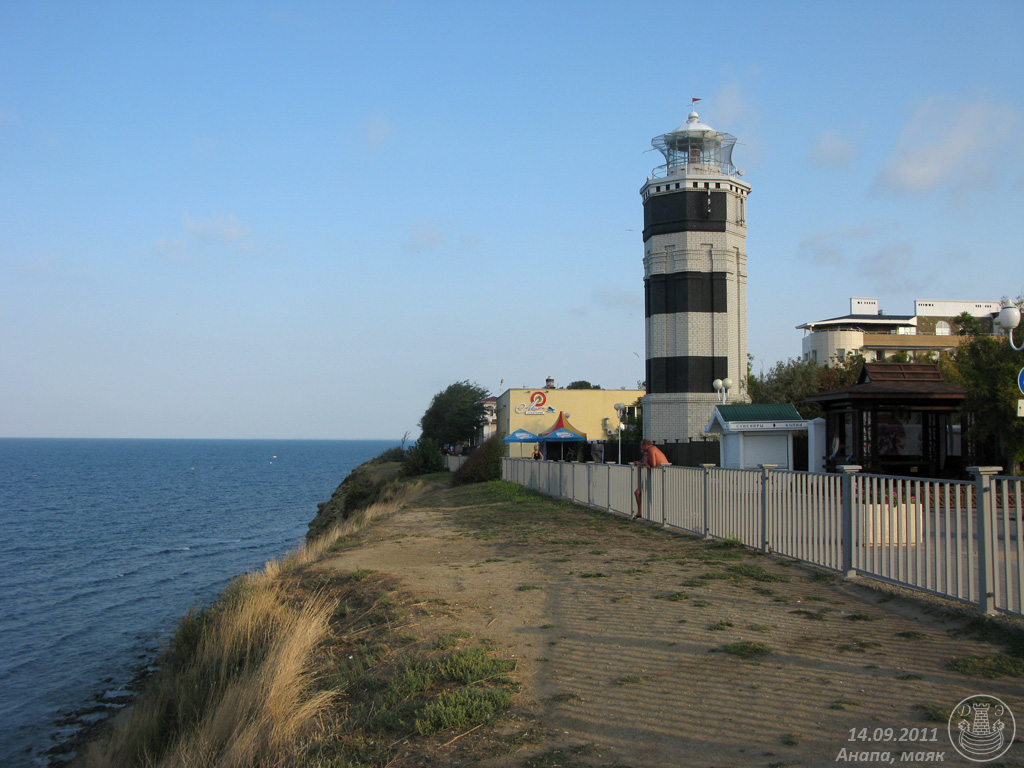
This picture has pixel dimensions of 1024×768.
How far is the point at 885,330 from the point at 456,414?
46.2 metres

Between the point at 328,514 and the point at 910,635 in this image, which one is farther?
the point at 328,514

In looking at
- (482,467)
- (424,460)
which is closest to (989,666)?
(482,467)

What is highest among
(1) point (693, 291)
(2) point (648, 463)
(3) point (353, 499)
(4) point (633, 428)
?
(1) point (693, 291)

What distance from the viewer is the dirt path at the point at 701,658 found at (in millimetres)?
4898

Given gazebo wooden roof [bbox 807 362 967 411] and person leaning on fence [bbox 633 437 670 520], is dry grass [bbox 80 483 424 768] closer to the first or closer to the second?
person leaning on fence [bbox 633 437 670 520]

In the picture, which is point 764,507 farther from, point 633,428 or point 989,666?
point 633,428

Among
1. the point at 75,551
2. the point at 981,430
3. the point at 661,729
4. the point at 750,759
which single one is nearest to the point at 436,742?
the point at 661,729

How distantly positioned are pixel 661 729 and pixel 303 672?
3.69 m

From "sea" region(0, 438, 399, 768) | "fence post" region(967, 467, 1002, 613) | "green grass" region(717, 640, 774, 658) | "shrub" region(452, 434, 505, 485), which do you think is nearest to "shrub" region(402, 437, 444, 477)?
"sea" region(0, 438, 399, 768)

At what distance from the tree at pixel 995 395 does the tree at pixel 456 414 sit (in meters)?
48.3

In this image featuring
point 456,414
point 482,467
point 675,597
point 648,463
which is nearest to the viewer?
point 675,597

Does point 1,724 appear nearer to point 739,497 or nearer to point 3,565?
point 739,497

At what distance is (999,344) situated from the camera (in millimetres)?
21188

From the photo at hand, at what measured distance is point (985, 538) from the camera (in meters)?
7.11
